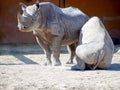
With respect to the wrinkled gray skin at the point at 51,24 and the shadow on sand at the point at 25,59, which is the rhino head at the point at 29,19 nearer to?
the wrinkled gray skin at the point at 51,24

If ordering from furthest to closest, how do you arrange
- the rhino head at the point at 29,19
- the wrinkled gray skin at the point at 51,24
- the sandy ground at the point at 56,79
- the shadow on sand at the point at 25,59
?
the shadow on sand at the point at 25,59 → the wrinkled gray skin at the point at 51,24 → the rhino head at the point at 29,19 → the sandy ground at the point at 56,79

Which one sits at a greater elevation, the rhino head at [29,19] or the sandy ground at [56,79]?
the rhino head at [29,19]

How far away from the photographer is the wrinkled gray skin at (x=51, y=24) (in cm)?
1069

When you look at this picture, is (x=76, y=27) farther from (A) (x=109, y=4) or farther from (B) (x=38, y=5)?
(A) (x=109, y=4)

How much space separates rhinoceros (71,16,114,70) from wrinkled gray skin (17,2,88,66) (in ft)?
2.31

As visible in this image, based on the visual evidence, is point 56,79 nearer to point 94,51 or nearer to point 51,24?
point 94,51

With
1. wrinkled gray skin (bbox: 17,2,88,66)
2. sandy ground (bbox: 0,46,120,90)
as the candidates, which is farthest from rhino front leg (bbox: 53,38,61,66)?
sandy ground (bbox: 0,46,120,90)

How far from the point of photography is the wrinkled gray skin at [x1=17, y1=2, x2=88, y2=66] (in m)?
10.7

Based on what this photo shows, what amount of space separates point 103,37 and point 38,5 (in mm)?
1638

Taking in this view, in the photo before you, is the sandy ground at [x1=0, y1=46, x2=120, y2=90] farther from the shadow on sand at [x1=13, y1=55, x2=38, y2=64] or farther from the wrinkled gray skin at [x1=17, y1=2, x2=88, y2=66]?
the shadow on sand at [x1=13, y1=55, x2=38, y2=64]

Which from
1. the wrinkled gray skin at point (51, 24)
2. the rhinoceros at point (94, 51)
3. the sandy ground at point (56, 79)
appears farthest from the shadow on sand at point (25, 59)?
the rhinoceros at point (94, 51)

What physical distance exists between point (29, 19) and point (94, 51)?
64.0 inches

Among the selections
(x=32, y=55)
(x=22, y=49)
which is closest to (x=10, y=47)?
(x=22, y=49)

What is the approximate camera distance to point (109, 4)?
19.5 m
